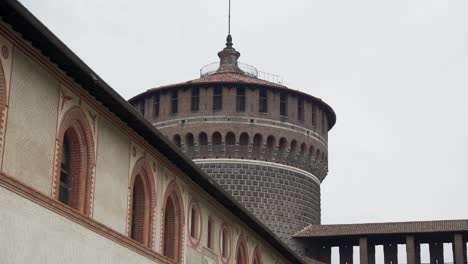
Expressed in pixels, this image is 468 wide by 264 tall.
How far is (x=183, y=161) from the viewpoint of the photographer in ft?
78.6

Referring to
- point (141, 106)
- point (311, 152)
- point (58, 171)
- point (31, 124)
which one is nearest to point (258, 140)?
point (311, 152)

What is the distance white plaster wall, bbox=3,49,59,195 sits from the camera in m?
15.7

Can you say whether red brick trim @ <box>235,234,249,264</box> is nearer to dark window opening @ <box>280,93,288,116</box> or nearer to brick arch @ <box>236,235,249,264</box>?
brick arch @ <box>236,235,249,264</box>

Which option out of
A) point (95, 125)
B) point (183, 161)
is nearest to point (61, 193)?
point (95, 125)

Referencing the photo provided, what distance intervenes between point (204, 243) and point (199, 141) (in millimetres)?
20290

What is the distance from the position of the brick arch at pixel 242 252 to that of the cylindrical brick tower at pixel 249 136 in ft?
46.8

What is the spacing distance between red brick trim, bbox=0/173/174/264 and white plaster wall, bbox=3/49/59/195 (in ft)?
0.58

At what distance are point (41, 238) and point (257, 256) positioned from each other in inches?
688

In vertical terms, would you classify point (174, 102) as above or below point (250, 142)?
above

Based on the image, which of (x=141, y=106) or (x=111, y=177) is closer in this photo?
(x=111, y=177)

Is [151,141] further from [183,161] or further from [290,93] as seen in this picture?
[290,93]

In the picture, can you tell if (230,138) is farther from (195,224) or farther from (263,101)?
(195,224)

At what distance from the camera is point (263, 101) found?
47.1m

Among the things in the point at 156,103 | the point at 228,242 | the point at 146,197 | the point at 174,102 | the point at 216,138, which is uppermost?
the point at 156,103
